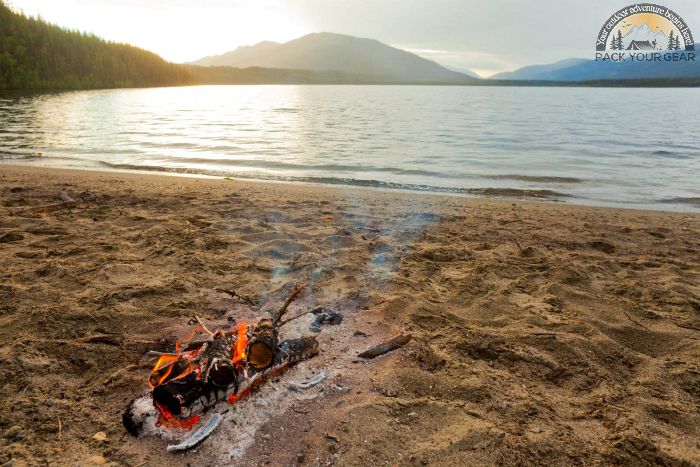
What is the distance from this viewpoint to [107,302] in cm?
373

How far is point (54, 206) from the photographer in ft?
21.5

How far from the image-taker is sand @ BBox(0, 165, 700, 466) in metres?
2.37

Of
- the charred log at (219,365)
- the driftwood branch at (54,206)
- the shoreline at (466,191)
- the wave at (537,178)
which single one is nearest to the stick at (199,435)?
the charred log at (219,365)

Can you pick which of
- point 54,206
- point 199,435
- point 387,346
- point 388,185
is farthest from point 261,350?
point 388,185

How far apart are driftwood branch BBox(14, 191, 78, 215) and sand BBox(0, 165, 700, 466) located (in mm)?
221

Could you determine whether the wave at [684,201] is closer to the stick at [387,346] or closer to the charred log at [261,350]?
the stick at [387,346]

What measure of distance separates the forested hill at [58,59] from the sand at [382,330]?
292ft

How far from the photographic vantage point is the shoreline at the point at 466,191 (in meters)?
8.94

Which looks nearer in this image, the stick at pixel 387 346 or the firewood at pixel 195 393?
the firewood at pixel 195 393

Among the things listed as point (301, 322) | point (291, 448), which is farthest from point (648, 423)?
point (301, 322)

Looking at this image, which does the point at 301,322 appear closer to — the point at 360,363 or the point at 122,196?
the point at 360,363

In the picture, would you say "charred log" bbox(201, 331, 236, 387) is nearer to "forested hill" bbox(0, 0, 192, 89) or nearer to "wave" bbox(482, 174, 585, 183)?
"wave" bbox(482, 174, 585, 183)

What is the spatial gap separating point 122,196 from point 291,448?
6.89m

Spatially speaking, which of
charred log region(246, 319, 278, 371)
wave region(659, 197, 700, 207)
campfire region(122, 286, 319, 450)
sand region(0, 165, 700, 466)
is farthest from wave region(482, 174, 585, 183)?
charred log region(246, 319, 278, 371)
